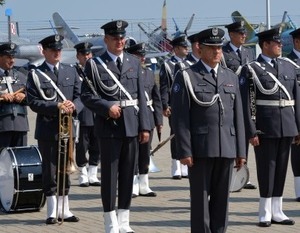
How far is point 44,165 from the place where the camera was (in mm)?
10859

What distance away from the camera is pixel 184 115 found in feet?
28.0

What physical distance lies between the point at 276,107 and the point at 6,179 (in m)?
3.41

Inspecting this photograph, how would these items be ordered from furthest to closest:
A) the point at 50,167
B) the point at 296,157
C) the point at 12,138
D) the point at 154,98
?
the point at 154,98 < the point at 296,157 < the point at 12,138 < the point at 50,167

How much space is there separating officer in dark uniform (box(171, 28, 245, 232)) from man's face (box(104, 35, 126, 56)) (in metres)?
1.34

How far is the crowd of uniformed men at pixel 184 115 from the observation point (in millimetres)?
8594

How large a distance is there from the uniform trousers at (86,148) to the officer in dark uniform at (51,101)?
3174 mm

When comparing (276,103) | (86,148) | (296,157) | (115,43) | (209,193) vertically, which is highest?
(115,43)

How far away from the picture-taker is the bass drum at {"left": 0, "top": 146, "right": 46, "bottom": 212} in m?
11.3

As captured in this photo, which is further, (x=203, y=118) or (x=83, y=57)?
(x=83, y=57)

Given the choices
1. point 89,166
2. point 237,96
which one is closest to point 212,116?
point 237,96

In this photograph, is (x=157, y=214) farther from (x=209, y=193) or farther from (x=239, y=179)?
(x=209, y=193)

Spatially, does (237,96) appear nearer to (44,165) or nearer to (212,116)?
(212,116)

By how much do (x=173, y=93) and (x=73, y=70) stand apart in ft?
8.43

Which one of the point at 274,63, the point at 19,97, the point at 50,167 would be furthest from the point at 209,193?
the point at 19,97
